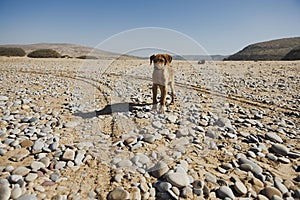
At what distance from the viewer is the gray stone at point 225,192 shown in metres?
2.57

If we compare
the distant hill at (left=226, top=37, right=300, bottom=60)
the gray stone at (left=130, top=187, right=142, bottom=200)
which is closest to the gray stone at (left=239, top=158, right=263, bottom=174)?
the gray stone at (left=130, top=187, right=142, bottom=200)

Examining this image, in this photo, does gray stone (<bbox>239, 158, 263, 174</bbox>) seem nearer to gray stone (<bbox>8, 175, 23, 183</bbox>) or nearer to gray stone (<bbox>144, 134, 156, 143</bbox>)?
gray stone (<bbox>144, 134, 156, 143</bbox>)

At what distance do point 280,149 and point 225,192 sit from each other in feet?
5.80

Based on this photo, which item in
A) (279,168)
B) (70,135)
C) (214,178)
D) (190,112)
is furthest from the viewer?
(190,112)

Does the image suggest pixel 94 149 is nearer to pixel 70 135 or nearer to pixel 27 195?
pixel 70 135

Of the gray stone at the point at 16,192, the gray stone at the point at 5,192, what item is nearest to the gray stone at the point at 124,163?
the gray stone at the point at 16,192

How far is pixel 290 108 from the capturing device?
6.37 meters

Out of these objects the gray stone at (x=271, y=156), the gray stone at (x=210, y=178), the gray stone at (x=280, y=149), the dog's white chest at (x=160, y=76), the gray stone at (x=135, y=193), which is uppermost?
the dog's white chest at (x=160, y=76)

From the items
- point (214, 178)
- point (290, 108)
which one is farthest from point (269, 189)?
point (290, 108)

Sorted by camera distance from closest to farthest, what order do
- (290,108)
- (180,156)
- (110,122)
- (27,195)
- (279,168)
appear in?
(27,195) < (279,168) < (180,156) < (110,122) < (290,108)

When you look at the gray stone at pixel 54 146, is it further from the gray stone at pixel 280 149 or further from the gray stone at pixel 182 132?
the gray stone at pixel 280 149

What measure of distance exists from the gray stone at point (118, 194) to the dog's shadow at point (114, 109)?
9.71 ft

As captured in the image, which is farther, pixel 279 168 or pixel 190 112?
pixel 190 112

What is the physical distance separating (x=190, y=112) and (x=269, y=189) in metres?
3.19
